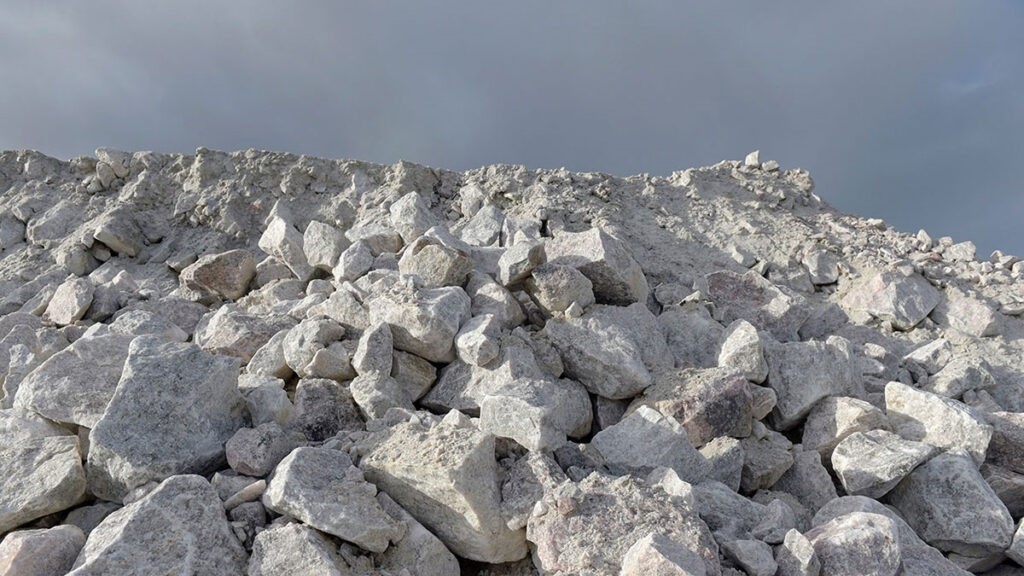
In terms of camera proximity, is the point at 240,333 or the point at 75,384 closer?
the point at 75,384

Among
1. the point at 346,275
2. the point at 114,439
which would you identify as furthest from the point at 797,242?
the point at 114,439

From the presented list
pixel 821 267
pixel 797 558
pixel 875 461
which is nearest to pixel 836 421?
pixel 875 461

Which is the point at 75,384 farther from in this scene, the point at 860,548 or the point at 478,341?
the point at 860,548

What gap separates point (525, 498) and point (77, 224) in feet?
28.4

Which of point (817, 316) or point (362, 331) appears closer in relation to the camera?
point (362, 331)

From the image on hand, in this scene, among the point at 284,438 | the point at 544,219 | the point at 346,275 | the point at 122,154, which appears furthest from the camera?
the point at 122,154

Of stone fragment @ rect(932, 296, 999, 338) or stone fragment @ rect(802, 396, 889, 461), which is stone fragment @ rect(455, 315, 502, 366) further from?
stone fragment @ rect(932, 296, 999, 338)

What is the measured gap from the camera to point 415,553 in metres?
3.00

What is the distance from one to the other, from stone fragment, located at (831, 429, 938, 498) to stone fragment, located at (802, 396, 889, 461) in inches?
8.5

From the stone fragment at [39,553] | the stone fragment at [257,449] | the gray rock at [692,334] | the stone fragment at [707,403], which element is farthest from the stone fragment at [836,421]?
the stone fragment at [39,553]

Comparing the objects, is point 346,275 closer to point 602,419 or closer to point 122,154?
point 602,419

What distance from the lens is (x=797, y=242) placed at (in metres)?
7.97

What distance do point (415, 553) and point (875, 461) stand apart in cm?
278

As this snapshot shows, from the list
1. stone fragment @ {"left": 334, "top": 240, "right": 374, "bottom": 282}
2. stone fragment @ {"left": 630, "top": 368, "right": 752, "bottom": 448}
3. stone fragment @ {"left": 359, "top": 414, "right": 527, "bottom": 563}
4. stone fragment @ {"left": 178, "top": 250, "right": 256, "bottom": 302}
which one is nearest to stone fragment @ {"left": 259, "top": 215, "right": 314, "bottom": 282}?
stone fragment @ {"left": 178, "top": 250, "right": 256, "bottom": 302}
